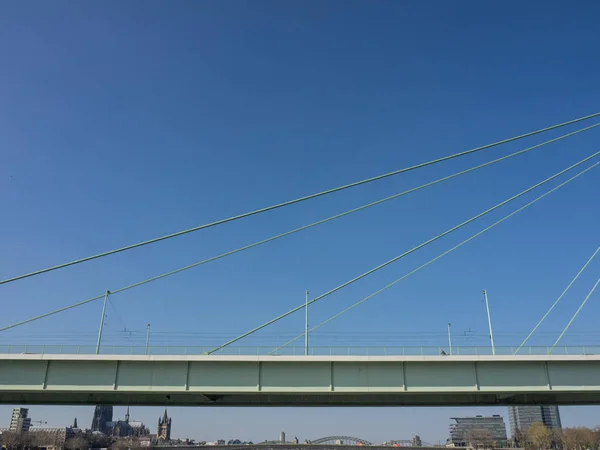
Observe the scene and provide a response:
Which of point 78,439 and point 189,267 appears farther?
point 78,439

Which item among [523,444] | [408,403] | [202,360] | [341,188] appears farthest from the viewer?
[523,444]

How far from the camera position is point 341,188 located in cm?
3350

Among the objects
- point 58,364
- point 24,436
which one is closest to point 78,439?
point 24,436

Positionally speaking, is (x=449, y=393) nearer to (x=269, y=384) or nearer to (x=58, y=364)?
(x=269, y=384)

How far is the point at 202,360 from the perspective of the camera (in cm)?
3656

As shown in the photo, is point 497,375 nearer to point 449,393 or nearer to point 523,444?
point 449,393

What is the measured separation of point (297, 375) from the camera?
3709 centimetres

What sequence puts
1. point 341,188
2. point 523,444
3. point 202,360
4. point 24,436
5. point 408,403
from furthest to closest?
point 523,444
point 24,436
point 408,403
point 202,360
point 341,188

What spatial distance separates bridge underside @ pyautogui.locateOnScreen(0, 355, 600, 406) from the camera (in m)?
36.6

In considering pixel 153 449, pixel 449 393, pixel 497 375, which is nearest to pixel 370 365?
pixel 449 393

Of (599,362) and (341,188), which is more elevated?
(341,188)

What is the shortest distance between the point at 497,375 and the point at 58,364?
3016 centimetres

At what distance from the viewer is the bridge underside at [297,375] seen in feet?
120

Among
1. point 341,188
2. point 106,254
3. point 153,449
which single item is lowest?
point 153,449
